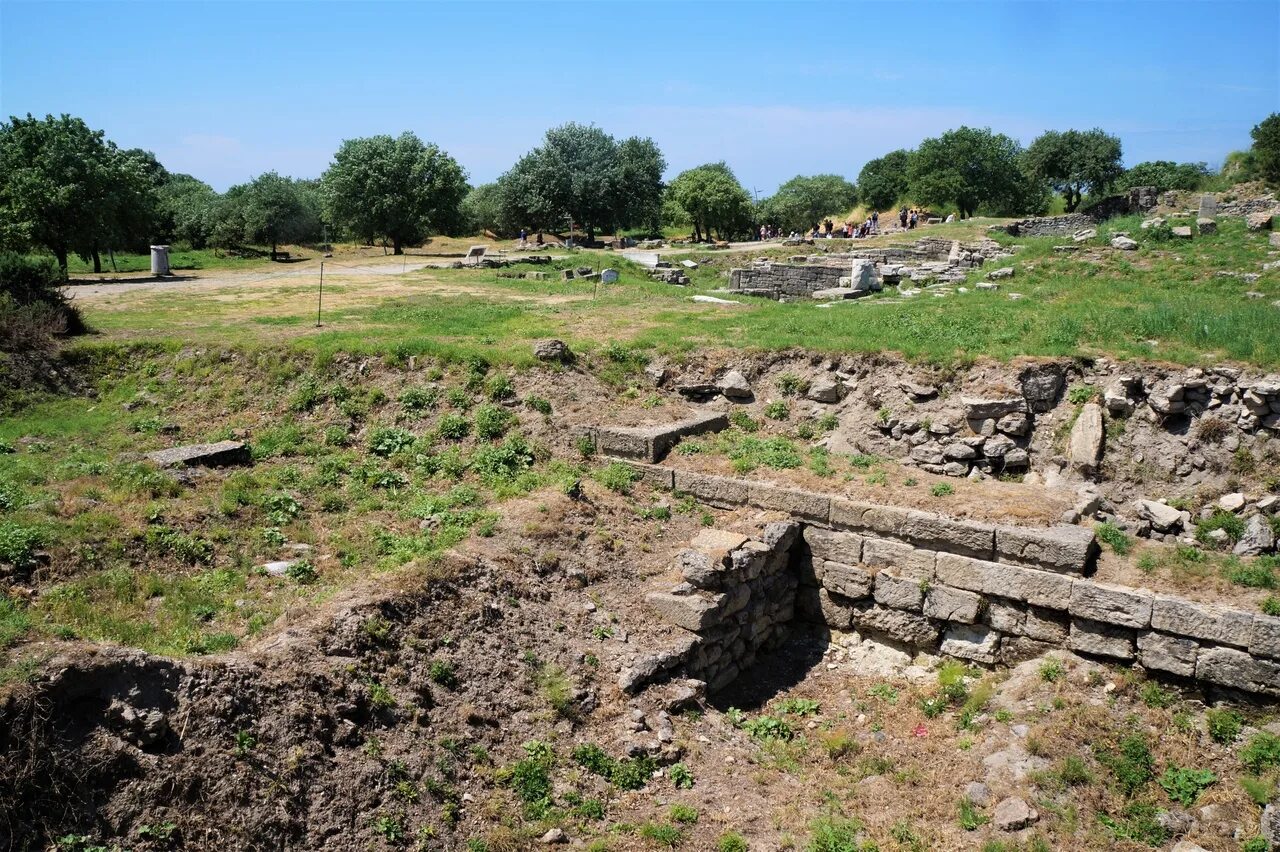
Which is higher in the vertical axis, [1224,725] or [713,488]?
[713,488]

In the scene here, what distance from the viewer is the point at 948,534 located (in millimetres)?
10891

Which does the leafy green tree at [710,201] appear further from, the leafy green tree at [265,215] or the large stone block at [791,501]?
the large stone block at [791,501]

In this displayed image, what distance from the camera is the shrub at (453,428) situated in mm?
14672

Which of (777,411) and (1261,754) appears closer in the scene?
(1261,754)

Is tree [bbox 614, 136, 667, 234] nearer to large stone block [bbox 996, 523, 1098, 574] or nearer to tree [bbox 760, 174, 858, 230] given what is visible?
tree [bbox 760, 174, 858, 230]

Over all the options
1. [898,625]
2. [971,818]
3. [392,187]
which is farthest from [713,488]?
[392,187]

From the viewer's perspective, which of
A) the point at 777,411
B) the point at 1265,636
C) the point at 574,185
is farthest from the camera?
the point at 574,185

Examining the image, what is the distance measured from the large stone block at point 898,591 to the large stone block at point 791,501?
3.60 ft

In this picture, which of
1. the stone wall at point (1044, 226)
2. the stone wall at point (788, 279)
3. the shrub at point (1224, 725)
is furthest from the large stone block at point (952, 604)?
the stone wall at point (1044, 226)

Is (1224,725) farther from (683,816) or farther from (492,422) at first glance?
(492,422)

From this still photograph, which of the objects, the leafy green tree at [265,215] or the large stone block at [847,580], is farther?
the leafy green tree at [265,215]

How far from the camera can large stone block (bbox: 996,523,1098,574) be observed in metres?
10.1

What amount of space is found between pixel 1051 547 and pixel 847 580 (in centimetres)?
254

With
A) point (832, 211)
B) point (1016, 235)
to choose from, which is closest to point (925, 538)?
point (1016, 235)
